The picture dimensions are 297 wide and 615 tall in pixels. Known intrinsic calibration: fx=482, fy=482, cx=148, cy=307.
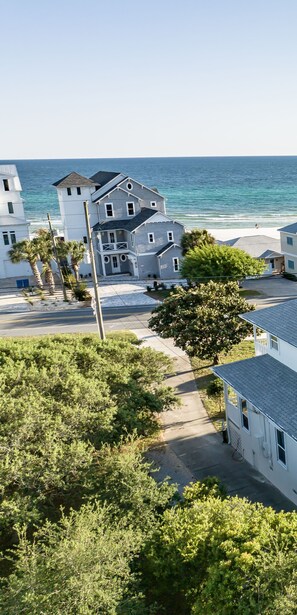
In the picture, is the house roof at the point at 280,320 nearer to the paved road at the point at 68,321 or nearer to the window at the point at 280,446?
the window at the point at 280,446

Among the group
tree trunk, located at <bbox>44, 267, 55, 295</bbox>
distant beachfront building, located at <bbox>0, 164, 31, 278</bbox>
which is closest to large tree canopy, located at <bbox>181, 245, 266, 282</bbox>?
tree trunk, located at <bbox>44, 267, 55, 295</bbox>

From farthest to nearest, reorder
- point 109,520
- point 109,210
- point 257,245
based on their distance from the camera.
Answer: point 109,210 → point 257,245 → point 109,520

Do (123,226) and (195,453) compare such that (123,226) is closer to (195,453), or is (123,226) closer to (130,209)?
(130,209)

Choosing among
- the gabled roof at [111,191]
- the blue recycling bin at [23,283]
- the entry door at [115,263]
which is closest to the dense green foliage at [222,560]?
the blue recycling bin at [23,283]

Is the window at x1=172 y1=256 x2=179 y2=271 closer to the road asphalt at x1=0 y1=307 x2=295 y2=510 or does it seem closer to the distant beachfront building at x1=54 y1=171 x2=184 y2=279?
the distant beachfront building at x1=54 y1=171 x2=184 y2=279

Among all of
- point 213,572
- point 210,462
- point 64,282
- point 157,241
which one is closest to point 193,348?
point 210,462

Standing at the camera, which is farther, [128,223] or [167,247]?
[128,223]

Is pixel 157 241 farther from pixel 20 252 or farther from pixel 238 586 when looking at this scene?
pixel 238 586

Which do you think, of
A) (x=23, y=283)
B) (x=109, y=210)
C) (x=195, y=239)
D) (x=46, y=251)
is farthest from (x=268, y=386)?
(x=109, y=210)
